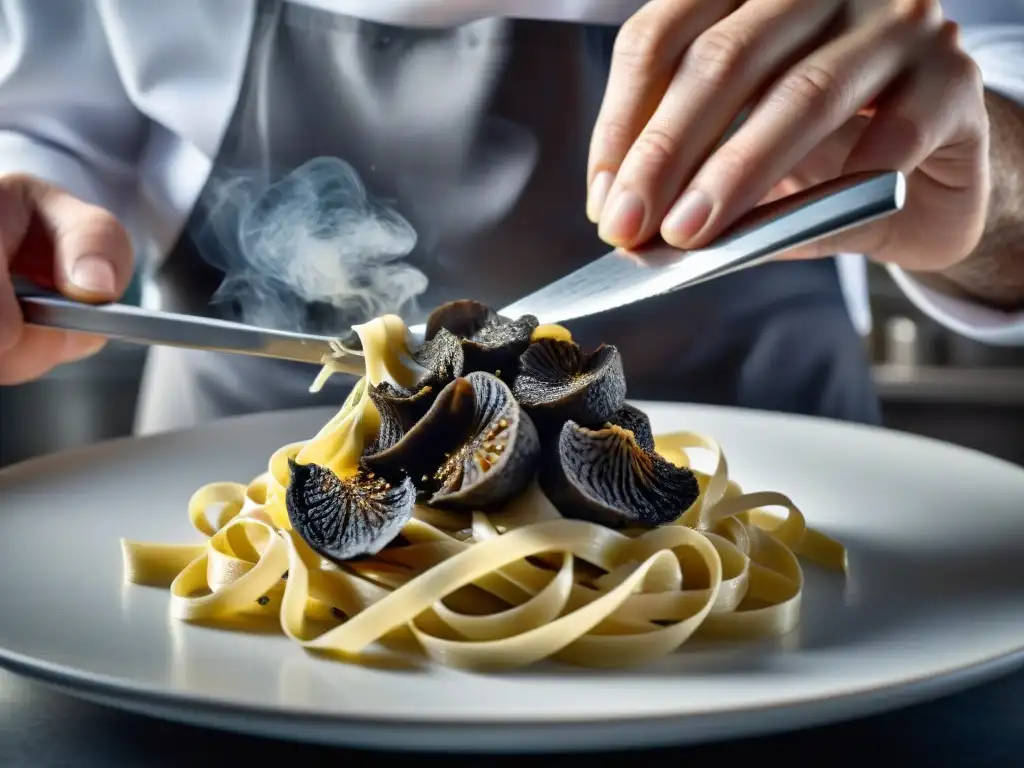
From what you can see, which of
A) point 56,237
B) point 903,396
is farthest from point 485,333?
point 903,396

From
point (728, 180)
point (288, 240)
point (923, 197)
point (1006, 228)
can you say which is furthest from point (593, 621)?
point (1006, 228)

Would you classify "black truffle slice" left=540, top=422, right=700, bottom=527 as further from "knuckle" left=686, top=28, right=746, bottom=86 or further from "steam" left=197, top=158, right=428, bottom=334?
"steam" left=197, top=158, right=428, bottom=334

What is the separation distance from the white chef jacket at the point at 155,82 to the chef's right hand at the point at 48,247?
591 mm

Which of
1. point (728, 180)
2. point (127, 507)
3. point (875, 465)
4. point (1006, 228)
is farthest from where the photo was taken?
point (1006, 228)

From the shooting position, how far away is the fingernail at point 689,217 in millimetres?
1742

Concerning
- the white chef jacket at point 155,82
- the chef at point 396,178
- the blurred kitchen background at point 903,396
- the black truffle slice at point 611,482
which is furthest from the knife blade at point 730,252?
the blurred kitchen background at point 903,396

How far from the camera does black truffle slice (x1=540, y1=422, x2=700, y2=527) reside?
1.52 metres

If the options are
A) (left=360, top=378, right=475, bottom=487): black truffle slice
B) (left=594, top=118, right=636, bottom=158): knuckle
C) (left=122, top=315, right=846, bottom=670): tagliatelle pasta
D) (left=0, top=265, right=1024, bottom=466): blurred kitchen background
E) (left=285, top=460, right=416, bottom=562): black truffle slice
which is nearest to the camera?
(left=122, top=315, right=846, bottom=670): tagliatelle pasta

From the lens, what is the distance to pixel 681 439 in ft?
7.31

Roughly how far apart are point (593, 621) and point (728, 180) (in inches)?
29.0

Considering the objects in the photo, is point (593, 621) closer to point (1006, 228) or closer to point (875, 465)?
point (875, 465)

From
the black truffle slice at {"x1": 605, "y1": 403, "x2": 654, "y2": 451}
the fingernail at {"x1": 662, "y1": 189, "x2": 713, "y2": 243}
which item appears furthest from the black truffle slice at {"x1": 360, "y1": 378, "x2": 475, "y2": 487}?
the fingernail at {"x1": 662, "y1": 189, "x2": 713, "y2": 243}

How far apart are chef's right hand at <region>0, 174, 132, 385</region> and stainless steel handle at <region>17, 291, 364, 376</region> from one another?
0.61 ft

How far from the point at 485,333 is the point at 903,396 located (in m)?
4.00
